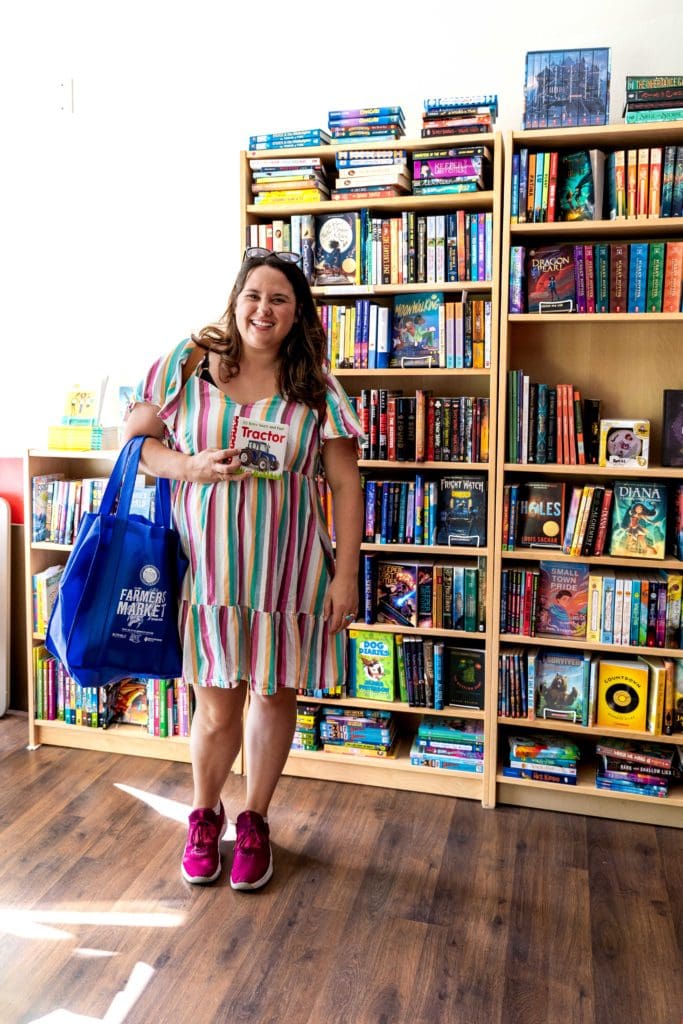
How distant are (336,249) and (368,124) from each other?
14.3 inches

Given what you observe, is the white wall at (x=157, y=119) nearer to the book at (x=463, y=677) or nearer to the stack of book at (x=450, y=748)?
the book at (x=463, y=677)

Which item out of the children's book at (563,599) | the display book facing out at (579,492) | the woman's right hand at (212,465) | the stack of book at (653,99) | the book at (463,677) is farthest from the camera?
the book at (463,677)

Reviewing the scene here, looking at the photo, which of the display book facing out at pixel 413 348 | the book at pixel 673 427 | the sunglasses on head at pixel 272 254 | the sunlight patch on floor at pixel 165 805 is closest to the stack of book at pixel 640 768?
the display book facing out at pixel 413 348

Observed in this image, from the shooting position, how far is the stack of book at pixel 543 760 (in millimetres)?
2518

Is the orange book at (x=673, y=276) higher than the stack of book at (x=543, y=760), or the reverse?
the orange book at (x=673, y=276)

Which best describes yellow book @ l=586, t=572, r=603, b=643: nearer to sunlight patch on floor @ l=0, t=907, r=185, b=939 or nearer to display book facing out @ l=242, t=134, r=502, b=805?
display book facing out @ l=242, t=134, r=502, b=805

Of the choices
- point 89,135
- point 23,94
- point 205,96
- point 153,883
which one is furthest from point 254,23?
point 153,883

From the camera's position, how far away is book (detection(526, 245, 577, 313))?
7.98ft

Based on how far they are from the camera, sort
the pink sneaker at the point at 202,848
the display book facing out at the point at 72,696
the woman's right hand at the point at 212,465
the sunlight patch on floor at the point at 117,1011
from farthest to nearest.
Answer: the display book facing out at the point at 72,696
the pink sneaker at the point at 202,848
the woman's right hand at the point at 212,465
the sunlight patch on floor at the point at 117,1011

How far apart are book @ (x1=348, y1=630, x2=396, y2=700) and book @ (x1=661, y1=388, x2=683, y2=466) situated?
0.98 m

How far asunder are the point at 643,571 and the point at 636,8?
1663 mm

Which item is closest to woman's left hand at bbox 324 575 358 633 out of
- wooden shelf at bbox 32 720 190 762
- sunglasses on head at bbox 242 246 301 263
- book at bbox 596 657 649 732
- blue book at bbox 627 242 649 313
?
sunglasses on head at bbox 242 246 301 263

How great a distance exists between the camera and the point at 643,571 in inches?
101

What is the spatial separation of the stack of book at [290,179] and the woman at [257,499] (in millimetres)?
598
